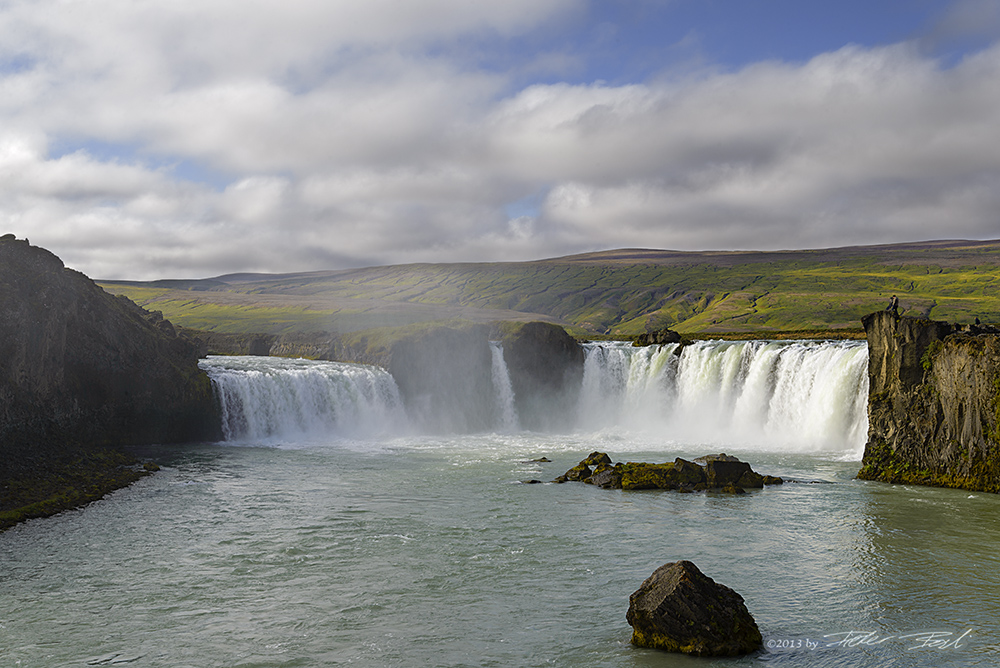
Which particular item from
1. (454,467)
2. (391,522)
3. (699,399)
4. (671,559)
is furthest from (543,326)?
(671,559)

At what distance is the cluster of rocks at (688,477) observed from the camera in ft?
112

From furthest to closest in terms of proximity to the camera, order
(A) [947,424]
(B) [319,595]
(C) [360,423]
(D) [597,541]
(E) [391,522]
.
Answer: (C) [360,423]
(A) [947,424]
(E) [391,522]
(D) [597,541]
(B) [319,595]

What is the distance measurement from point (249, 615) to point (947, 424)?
3177cm

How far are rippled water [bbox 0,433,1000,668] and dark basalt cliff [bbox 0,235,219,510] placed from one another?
6292 mm

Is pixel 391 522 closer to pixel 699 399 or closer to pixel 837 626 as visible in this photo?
pixel 837 626

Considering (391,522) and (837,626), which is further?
(391,522)

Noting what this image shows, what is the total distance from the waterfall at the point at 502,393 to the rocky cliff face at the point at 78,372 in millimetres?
25382

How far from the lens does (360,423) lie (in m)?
58.5

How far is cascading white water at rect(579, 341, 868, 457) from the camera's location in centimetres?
4899

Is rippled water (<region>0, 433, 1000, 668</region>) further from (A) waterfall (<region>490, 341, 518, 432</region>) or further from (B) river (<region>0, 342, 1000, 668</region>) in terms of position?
(A) waterfall (<region>490, 341, 518, 432</region>)

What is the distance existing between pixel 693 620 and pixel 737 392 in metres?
45.1

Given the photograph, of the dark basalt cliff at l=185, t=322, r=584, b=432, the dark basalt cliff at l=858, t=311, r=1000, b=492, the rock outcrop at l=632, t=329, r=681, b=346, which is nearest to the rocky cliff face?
the dark basalt cliff at l=185, t=322, r=584, b=432

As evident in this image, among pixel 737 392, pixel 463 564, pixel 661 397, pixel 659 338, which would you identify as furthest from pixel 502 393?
pixel 463 564

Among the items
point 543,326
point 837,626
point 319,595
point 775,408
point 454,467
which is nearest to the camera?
point 837,626
